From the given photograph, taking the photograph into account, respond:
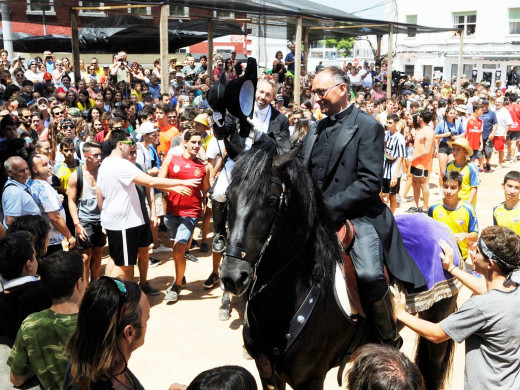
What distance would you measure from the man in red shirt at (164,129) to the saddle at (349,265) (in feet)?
20.6

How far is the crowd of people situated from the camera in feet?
8.22

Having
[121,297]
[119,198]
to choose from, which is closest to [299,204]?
[121,297]

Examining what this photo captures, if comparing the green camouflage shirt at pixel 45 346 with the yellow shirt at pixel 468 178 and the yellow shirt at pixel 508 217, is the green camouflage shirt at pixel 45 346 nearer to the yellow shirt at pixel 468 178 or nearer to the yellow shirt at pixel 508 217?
the yellow shirt at pixel 508 217

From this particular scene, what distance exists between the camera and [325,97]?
12.5ft

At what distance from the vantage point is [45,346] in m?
2.95

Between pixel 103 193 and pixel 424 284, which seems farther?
pixel 103 193

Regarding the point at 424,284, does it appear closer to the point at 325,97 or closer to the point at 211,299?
the point at 325,97

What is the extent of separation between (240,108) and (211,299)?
3.05 m

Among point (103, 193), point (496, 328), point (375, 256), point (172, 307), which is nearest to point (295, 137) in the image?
point (375, 256)

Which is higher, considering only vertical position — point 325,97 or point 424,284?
point 325,97

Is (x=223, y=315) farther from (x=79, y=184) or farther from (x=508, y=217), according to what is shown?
(x=508, y=217)

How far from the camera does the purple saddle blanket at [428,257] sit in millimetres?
4102

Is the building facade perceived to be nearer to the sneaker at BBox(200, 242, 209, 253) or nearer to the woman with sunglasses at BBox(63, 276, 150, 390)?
A: the sneaker at BBox(200, 242, 209, 253)

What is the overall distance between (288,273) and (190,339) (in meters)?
2.81
